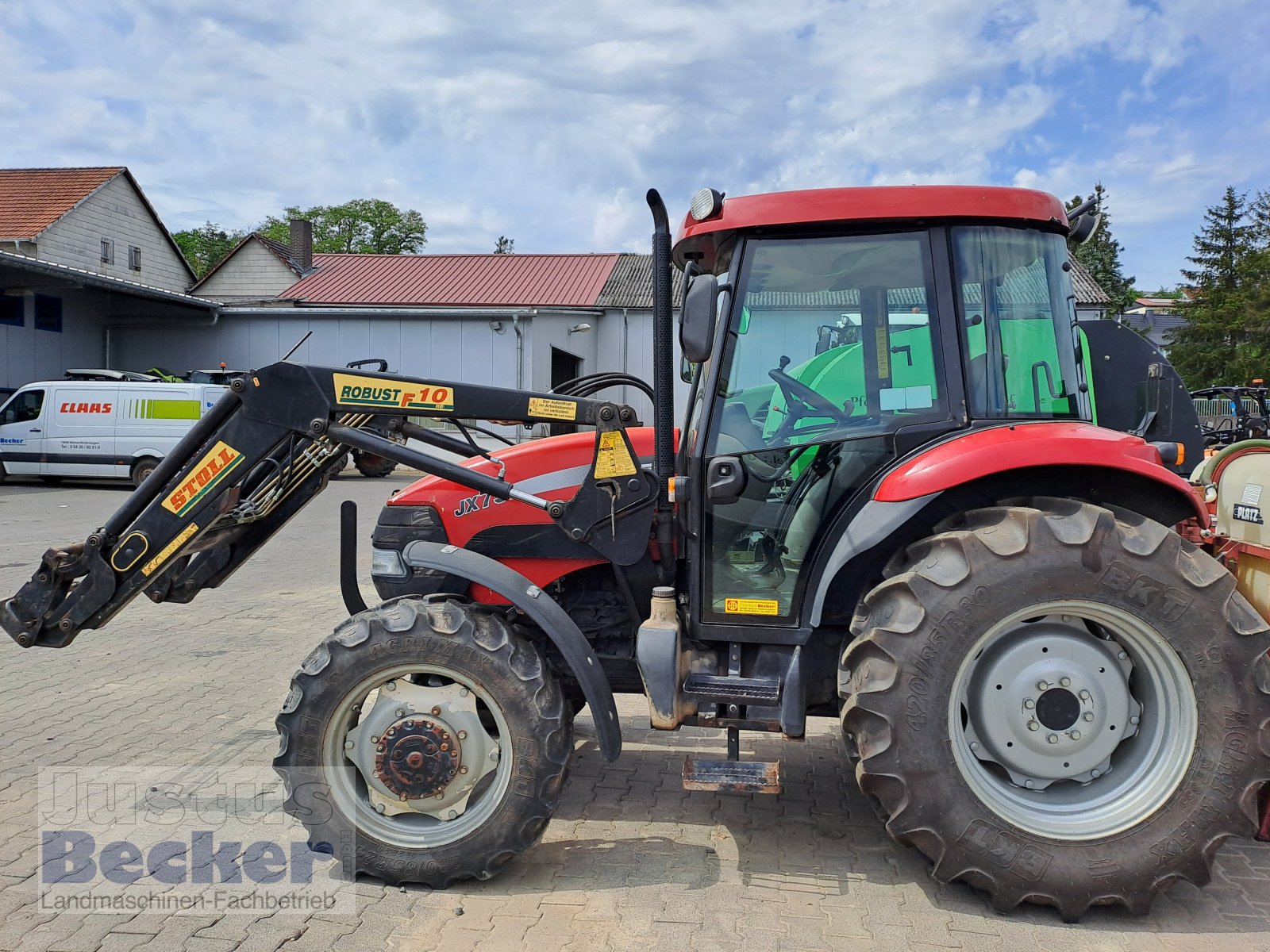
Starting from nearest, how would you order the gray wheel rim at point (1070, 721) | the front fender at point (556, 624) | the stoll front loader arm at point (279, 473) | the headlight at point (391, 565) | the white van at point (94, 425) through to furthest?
the gray wheel rim at point (1070, 721)
the front fender at point (556, 624)
the stoll front loader arm at point (279, 473)
the headlight at point (391, 565)
the white van at point (94, 425)

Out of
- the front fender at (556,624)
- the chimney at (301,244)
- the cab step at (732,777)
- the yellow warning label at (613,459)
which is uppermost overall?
the chimney at (301,244)

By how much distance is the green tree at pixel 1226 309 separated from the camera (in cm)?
3762

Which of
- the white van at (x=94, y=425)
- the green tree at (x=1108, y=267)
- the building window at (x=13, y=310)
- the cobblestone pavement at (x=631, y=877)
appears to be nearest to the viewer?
the cobblestone pavement at (x=631, y=877)

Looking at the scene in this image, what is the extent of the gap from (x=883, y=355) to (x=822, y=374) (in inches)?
8.9

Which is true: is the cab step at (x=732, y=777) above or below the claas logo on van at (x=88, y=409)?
below

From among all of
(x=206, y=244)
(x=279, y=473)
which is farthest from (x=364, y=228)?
(x=279, y=473)

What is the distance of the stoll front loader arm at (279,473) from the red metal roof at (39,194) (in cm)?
2894

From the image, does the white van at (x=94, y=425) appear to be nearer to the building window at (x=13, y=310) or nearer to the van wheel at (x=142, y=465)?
the van wheel at (x=142, y=465)

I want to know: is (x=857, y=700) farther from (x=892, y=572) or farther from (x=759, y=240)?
(x=759, y=240)

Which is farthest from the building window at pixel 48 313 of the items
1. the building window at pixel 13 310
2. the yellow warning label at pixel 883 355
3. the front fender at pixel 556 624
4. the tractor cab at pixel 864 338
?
the yellow warning label at pixel 883 355

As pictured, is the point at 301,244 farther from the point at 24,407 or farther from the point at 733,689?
the point at 733,689

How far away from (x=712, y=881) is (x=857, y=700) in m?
0.90

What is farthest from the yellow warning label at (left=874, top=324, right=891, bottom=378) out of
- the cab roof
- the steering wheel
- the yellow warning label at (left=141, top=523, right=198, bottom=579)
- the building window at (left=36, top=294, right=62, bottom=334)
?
the building window at (left=36, top=294, right=62, bottom=334)

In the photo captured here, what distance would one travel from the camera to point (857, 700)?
305 centimetres
